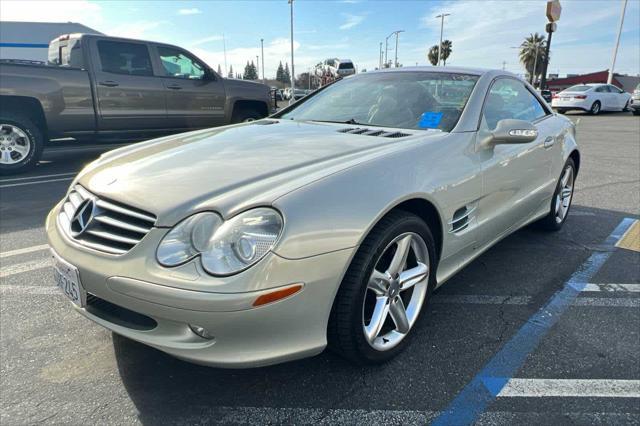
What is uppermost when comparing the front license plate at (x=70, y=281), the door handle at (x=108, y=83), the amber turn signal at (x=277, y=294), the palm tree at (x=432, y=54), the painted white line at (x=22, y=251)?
the palm tree at (x=432, y=54)

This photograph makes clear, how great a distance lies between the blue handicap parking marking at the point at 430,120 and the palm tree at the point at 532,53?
74.3 m

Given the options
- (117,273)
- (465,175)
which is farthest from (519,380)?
(117,273)

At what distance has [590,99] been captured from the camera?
20.0 m

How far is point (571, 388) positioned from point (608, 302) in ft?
3.64

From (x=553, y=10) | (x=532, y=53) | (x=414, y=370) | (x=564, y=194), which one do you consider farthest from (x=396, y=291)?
(x=532, y=53)

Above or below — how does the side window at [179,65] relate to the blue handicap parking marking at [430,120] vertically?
above

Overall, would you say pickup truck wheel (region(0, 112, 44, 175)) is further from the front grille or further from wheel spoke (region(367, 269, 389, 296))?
wheel spoke (region(367, 269, 389, 296))

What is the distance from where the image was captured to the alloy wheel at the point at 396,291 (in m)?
2.11

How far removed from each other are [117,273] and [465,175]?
1.83 meters

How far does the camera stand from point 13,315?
2.65 metres

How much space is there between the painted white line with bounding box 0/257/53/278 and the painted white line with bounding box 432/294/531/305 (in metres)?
2.89

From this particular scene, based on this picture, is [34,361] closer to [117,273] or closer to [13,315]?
[13,315]

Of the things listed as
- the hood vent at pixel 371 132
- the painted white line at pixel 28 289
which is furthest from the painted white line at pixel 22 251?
the hood vent at pixel 371 132

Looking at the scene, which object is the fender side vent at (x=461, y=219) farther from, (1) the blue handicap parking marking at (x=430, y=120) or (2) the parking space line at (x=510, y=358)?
(2) the parking space line at (x=510, y=358)
